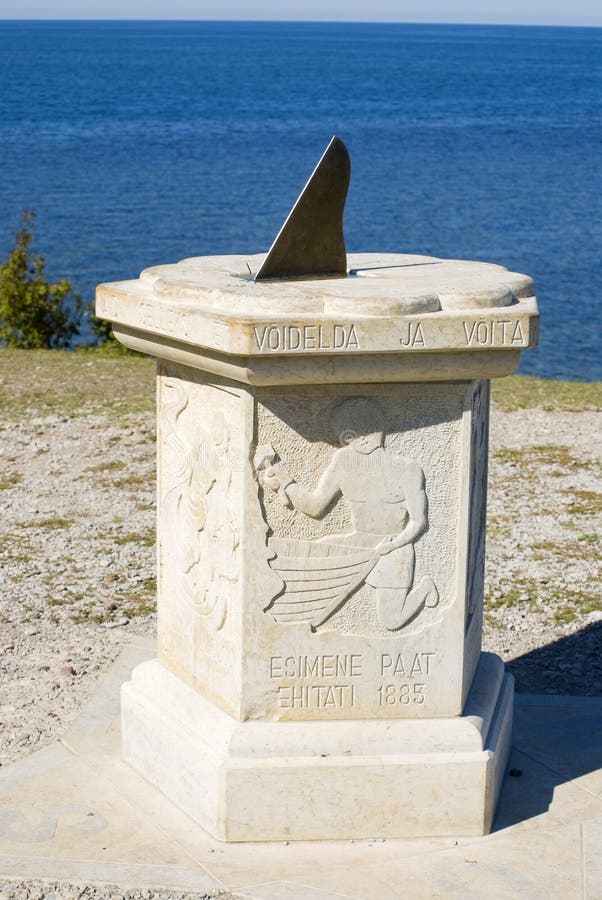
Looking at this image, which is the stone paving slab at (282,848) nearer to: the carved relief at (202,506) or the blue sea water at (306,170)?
the carved relief at (202,506)

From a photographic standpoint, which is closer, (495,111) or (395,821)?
(395,821)

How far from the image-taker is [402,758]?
13.6 feet

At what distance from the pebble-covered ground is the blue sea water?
10.7 metres

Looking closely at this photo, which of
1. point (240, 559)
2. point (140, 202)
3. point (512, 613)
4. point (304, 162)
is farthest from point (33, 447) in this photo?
point (304, 162)

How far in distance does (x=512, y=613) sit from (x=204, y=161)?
49.3 meters

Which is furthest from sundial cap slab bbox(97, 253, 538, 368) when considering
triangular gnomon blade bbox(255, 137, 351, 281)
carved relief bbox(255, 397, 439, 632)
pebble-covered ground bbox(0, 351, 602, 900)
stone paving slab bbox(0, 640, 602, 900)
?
pebble-covered ground bbox(0, 351, 602, 900)

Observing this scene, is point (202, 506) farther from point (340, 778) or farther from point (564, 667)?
point (564, 667)

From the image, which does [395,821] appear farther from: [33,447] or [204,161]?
[204,161]

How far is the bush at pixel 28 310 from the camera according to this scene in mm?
14922

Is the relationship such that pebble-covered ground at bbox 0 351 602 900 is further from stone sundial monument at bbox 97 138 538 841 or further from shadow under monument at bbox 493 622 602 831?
stone sundial monument at bbox 97 138 538 841

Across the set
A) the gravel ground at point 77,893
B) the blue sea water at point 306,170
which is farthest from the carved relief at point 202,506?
the blue sea water at point 306,170

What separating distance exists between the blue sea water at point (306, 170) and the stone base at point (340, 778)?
1620cm

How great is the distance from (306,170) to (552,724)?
1861 inches

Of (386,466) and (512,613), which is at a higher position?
(386,466)
